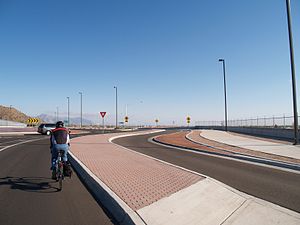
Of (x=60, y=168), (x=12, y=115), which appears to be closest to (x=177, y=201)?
(x=60, y=168)

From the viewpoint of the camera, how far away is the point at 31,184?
8195mm

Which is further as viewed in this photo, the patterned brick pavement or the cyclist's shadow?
the cyclist's shadow

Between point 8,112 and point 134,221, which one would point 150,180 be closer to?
point 134,221

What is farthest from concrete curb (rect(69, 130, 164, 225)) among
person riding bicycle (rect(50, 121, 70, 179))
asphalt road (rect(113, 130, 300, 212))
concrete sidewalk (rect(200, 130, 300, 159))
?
concrete sidewalk (rect(200, 130, 300, 159))

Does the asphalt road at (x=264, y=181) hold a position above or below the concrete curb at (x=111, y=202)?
below

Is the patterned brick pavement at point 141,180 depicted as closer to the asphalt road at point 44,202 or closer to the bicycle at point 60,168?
the asphalt road at point 44,202

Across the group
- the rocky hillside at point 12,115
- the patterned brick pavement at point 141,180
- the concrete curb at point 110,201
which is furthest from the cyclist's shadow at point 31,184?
the rocky hillside at point 12,115

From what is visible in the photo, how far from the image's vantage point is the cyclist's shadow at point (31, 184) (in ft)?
25.1

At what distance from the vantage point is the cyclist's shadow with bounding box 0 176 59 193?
25.1ft

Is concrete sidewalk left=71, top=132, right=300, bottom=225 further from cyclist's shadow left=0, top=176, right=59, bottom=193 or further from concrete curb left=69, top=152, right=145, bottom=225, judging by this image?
cyclist's shadow left=0, top=176, right=59, bottom=193

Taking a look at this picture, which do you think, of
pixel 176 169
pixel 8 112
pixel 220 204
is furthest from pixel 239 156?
pixel 8 112

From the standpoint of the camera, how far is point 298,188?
7.96 meters

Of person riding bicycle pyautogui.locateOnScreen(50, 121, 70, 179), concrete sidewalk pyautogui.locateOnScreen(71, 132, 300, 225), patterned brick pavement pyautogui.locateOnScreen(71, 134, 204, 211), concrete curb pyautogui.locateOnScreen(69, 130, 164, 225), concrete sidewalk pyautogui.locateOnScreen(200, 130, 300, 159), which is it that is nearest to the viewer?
concrete curb pyautogui.locateOnScreen(69, 130, 164, 225)

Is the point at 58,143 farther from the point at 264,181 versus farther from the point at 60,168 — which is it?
the point at 264,181
